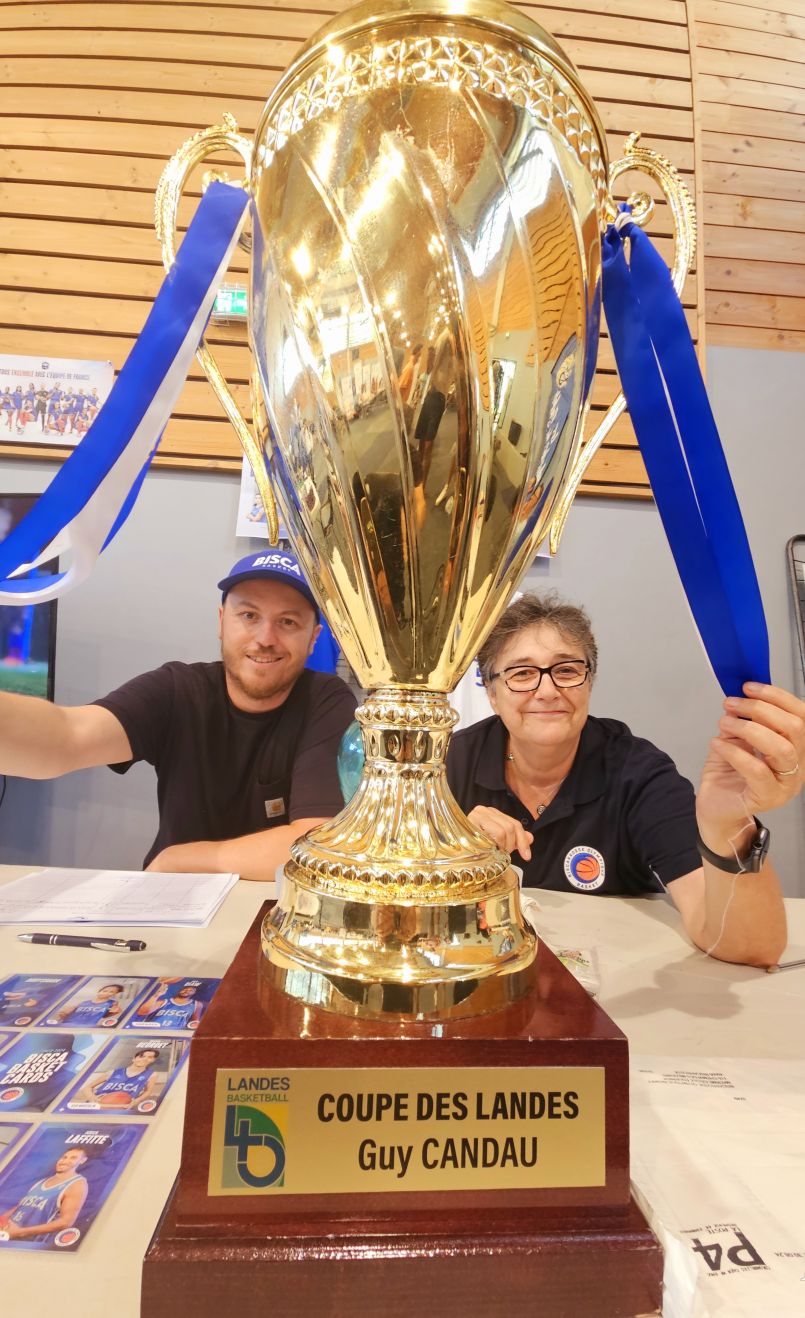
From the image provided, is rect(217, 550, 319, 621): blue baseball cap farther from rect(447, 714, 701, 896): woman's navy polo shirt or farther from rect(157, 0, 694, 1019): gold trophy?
rect(157, 0, 694, 1019): gold trophy

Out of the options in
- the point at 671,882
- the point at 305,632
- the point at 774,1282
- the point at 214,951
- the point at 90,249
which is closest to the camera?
the point at 774,1282

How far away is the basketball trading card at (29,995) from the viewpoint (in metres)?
0.50

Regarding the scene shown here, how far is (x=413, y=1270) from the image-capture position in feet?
0.91

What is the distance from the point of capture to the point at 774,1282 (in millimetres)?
290

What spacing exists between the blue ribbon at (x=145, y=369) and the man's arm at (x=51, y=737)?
0.65 metres

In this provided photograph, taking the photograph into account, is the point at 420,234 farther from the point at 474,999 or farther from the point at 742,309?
the point at 742,309

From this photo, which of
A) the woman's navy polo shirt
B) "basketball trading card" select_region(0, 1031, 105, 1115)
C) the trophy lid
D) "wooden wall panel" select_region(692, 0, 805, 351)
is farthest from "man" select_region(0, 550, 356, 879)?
"wooden wall panel" select_region(692, 0, 805, 351)

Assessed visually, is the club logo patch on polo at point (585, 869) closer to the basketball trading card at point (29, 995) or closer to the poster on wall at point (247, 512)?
the basketball trading card at point (29, 995)

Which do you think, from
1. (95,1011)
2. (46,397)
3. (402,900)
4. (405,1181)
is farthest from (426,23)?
(46,397)

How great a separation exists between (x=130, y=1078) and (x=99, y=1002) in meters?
0.12

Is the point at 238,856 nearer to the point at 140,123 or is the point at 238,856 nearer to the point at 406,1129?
the point at 406,1129

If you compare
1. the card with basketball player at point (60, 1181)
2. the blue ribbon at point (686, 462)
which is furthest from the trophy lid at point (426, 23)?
the card with basketball player at point (60, 1181)

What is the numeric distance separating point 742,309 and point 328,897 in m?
2.36

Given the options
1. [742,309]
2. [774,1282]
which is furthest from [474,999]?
[742,309]
